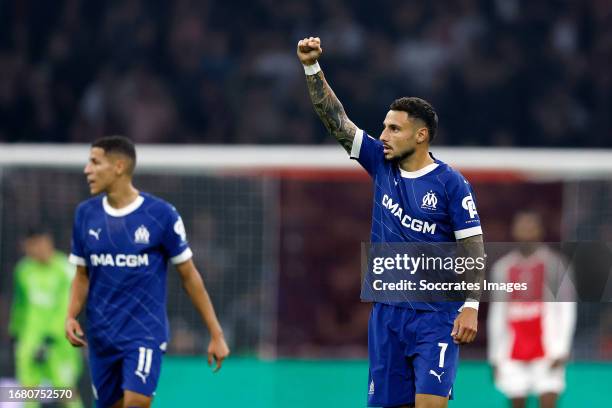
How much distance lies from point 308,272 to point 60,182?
101 inches

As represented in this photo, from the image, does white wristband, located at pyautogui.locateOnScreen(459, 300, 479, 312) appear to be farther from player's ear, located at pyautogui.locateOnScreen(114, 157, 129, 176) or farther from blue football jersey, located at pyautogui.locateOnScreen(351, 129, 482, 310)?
player's ear, located at pyautogui.locateOnScreen(114, 157, 129, 176)

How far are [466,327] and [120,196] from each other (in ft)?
7.30

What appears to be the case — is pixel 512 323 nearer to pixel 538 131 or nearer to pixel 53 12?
pixel 538 131

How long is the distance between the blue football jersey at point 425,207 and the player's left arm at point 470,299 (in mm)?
48

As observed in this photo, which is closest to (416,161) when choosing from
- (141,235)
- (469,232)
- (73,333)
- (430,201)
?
(430,201)

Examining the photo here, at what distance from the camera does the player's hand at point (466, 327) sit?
6176mm

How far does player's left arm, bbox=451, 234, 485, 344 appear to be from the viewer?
6.18 m

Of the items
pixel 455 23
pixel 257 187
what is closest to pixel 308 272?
pixel 257 187

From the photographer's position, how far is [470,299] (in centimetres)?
628

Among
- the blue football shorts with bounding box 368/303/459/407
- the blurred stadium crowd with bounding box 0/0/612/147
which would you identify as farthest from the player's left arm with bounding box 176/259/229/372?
the blurred stadium crowd with bounding box 0/0/612/147

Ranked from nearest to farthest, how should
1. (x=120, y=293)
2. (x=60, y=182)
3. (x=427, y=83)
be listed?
(x=120, y=293)
(x=60, y=182)
(x=427, y=83)

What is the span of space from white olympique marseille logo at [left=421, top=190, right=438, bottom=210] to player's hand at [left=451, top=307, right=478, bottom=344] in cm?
55

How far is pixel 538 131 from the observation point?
15680 millimetres

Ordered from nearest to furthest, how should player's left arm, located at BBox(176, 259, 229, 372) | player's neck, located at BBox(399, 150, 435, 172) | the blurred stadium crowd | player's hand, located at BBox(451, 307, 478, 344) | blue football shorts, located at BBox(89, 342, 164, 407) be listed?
player's hand, located at BBox(451, 307, 478, 344), player's neck, located at BBox(399, 150, 435, 172), blue football shorts, located at BBox(89, 342, 164, 407), player's left arm, located at BBox(176, 259, 229, 372), the blurred stadium crowd
